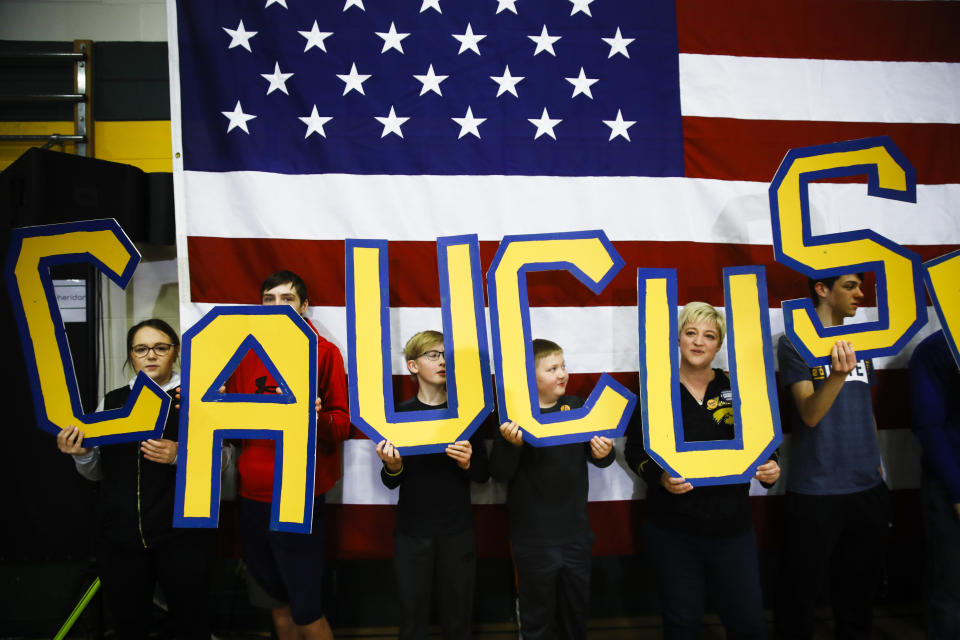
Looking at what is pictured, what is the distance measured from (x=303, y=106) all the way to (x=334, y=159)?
244 mm

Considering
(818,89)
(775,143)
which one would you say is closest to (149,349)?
(775,143)

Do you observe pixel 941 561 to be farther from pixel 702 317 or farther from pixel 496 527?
pixel 496 527

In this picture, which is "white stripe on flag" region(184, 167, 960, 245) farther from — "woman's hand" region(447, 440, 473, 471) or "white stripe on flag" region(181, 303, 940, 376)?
"woman's hand" region(447, 440, 473, 471)

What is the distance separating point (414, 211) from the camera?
2.21 meters

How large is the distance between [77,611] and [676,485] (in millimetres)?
2228

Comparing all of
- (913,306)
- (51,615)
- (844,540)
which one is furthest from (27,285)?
(844,540)

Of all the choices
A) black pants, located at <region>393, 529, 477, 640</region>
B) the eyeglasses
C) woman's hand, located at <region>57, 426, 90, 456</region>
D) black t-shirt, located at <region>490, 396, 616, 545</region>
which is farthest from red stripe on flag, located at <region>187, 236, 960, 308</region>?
black pants, located at <region>393, 529, 477, 640</region>

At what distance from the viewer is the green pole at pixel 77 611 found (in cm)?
205

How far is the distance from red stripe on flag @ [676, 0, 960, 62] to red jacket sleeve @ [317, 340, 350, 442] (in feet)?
6.22

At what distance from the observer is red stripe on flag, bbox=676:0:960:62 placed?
2.31 meters

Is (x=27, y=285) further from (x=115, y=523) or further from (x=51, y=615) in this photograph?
(x=51, y=615)

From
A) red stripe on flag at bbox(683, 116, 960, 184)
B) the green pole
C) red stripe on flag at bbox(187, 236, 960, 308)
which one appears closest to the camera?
the green pole

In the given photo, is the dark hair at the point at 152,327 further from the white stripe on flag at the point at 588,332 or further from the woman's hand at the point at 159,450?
the white stripe on flag at the point at 588,332

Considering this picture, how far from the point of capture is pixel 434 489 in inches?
74.7
